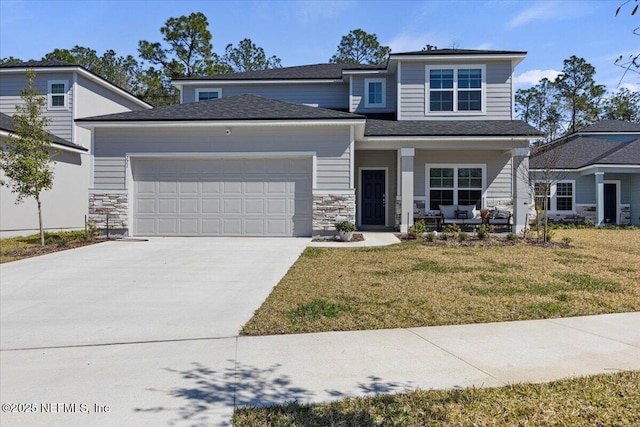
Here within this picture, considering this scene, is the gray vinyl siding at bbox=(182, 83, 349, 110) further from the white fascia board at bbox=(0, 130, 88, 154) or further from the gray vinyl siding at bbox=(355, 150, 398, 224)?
the white fascia board at bbox=(0, 130, 88, 154)

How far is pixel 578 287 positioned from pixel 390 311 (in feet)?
11.0

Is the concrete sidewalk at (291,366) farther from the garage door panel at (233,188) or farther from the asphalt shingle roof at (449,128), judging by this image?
the asphalt shingle roof at (449,128)

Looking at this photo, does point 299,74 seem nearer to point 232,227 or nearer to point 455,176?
point 455,176

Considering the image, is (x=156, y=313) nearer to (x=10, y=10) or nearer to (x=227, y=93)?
(x=10, y=10)

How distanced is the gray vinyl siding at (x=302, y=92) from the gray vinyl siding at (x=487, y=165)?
474 cm

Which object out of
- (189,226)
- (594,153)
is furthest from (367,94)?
(594,153)

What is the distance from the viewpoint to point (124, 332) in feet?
15.7

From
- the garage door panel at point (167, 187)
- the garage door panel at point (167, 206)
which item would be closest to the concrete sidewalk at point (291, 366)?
the garage door panel at point (167, 206)

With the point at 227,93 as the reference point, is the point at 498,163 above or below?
below

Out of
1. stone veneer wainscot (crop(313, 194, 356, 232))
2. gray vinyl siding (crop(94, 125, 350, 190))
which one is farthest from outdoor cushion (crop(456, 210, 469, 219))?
gray vinyl siding (crop(94, 125, 350, 190))

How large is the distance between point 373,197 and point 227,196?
20.2ft

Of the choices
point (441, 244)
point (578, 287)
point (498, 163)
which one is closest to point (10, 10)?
point (441, 244)

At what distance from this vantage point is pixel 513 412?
2.70 meters

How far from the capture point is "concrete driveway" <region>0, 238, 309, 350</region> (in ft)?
15.8
